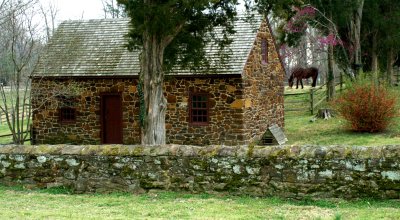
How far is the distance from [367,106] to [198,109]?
704 centimetres

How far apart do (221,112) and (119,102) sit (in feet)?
15.0

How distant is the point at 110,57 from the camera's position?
75.1ft

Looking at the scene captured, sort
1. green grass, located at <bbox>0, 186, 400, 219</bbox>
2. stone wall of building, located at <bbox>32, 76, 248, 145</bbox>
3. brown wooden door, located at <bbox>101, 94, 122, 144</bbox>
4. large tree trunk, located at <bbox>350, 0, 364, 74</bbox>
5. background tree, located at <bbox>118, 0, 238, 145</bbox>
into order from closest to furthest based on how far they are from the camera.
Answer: green grass, located at <bbox>0, 186, 400, 219</bbox> → background tree, located at <bbox>118, 0, 238, 145</bbox> → stone wall of building, located at <bbox>32, 76, 248, 145</bbox> → brown wooden door, located at <bbox>101, 94, 122, 144</bbox> → large tree trunk, located at <bbox>350, 0, 364, 74</bbox>

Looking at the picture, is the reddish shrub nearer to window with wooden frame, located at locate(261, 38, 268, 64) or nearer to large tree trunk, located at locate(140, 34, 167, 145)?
window with wooden frame, located at locate(261, 38, 268, 64)

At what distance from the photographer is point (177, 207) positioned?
27.8 ft

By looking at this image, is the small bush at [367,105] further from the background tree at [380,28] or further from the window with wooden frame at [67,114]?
the window with wooden frame at [67,114]

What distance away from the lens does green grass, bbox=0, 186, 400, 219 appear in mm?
7781

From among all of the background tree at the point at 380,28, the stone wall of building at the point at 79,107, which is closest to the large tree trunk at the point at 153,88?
the stone wall of building at the point at 79,107

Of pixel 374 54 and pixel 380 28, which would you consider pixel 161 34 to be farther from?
pixel 374 54

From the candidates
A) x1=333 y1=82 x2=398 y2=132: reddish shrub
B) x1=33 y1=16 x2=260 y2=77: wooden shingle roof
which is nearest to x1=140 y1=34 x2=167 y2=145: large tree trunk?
x1=33 y1=16 x2=260 y2=77: wooden shingle roof

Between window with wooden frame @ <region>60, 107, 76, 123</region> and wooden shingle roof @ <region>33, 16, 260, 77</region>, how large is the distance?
5.06 ft

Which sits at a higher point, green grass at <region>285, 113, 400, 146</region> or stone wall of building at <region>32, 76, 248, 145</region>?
stone wall of building at <region>32, 76, 248, 145</region>

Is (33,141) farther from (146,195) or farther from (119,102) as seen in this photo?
(146,195)

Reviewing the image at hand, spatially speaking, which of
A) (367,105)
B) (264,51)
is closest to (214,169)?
(367,105)
